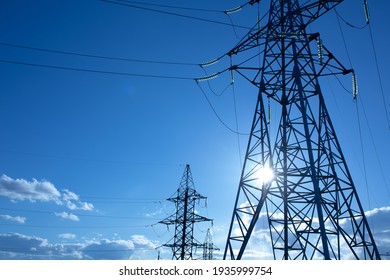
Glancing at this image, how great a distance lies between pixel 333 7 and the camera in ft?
48.5

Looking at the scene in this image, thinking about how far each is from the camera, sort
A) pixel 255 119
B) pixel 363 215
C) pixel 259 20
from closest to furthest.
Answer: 1. pixel 363 215
2. pixel 255 119
3. pixel 259 20

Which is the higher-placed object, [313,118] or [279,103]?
[279,103]

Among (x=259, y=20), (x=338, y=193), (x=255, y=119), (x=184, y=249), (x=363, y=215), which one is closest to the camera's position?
(x=363, y=215)

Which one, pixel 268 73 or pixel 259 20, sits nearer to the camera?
pixel 268 73

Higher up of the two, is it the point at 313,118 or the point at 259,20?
the point at 259,20

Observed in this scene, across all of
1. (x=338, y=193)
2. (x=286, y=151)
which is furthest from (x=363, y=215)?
(x=286, y=151)

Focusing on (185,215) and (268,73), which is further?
(185,215)

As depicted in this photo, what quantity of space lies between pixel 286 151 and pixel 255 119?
7.07ft

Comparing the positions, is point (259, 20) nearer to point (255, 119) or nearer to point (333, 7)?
point (333, 7)

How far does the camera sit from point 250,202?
14445 mm
